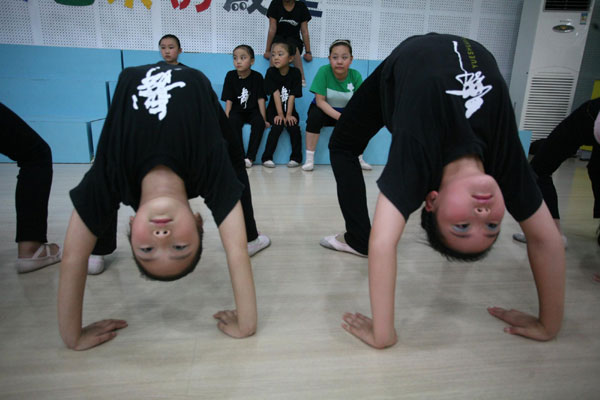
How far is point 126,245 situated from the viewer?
4.93 feet

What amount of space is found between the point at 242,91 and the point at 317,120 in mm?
781

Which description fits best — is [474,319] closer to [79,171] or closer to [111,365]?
[111,365]

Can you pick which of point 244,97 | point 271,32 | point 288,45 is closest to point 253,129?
point 244,97

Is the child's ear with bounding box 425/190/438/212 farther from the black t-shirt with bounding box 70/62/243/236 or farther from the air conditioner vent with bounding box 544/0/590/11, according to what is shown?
the air conditioner vent with bounding box 544/0/590/11

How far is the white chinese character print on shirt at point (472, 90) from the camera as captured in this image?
0.84 metres

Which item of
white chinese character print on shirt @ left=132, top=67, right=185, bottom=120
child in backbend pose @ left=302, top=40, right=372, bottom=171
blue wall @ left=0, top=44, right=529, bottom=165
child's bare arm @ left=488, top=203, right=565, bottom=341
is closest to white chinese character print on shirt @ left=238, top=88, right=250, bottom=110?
blue wall @ left=0, top=44, right=529, bottom=165

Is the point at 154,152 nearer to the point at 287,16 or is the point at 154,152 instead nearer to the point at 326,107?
the point at 326,107

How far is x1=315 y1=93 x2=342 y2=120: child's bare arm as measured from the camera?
118 inches

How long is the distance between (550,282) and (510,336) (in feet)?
0.64

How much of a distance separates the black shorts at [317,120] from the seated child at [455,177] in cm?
217

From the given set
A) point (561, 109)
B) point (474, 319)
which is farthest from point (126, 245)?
point (561, 109)

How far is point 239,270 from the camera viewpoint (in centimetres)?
88

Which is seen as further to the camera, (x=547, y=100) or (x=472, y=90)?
(x=547, y=100)

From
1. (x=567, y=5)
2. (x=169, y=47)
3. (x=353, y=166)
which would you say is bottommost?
(x=353, y=166)
